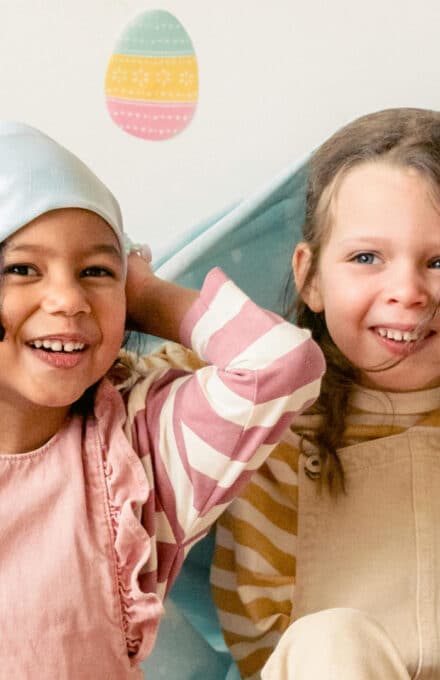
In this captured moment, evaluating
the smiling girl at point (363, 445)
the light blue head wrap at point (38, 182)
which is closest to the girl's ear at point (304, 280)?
the smiling girl at point (363, 445)

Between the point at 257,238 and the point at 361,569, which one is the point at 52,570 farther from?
the point at 257,238

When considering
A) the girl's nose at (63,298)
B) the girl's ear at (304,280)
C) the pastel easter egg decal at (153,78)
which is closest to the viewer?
the girl's nose at (63,298)

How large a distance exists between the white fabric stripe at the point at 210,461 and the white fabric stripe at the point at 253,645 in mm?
196

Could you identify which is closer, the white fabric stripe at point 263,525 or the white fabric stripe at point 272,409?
the white fabric stripe at point 272,409

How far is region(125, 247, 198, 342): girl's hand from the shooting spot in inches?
30.3

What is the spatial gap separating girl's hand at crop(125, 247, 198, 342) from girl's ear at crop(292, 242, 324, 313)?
0.47 ft

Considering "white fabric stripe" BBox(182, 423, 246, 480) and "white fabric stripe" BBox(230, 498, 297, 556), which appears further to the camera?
"white fabric stripe" BBox(230, 498, 297, 556)

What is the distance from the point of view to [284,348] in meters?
0.70

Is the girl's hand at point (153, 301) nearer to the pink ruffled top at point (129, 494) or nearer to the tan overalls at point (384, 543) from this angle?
the pink ruffled top at point (129, 494)

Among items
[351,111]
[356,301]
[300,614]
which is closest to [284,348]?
[356,301]

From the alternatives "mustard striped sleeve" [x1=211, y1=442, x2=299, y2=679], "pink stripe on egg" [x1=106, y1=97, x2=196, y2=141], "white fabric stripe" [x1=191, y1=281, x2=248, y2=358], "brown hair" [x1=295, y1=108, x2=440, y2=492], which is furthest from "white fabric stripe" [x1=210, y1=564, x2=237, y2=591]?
"pink stripe on egg" [x1=106, y1=97, x2=196, y2=141]

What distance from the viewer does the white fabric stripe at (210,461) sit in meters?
0.70

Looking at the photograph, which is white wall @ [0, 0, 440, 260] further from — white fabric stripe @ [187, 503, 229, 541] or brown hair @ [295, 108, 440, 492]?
white fabric stripe @ [187, 503, 229, 541]

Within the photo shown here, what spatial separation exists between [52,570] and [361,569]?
0.27m
